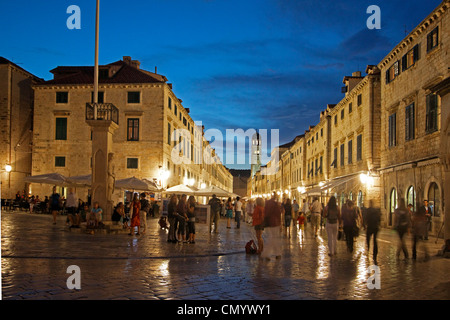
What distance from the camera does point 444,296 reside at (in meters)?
6.88

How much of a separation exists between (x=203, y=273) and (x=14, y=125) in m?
35.8

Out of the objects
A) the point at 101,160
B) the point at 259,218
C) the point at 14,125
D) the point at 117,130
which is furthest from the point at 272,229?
the point at 14,125

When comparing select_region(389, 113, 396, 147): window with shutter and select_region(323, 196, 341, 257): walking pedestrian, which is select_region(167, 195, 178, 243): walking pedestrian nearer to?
select_region(323, 196, 341, 257): walking pedestrian

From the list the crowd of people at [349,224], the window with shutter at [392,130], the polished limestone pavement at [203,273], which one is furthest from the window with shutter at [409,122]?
the crowd of people at [349,224]

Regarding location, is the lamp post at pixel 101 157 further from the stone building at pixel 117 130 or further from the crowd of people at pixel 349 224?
the stone building at pixel 117 130

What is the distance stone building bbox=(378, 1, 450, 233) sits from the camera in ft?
62.9

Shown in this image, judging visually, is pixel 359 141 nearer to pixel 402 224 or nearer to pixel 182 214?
pixel 182 214

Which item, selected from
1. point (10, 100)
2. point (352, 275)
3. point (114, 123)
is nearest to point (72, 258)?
point (352, 275)

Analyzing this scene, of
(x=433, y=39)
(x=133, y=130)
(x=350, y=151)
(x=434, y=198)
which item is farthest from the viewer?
(x=133, y=130)

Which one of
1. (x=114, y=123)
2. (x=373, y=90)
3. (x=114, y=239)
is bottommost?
(x=114, y=239)

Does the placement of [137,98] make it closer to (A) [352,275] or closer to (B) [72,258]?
(B) [72,258]

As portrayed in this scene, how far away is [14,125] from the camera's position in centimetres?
3888

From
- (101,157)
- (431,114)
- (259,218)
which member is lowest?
(259,218)
